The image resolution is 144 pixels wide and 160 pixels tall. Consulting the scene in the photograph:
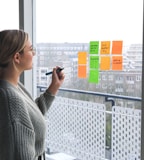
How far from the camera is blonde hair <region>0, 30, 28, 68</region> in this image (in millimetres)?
1321

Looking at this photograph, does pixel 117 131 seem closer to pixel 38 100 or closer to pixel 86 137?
pixel 86 137

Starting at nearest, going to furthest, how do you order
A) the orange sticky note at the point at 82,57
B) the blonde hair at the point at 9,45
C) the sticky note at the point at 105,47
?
the blonde hair at the point at 9,45, the sticky note at the point at 105,47, the orange sticky note at the point at 82,57

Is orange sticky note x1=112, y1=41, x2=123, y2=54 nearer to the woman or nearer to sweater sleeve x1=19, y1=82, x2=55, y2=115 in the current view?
sweater sleeve x1=19, y1=82, x2=55, y2=115

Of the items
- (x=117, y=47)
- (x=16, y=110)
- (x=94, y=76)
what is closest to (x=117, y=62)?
(x=117, y=47)

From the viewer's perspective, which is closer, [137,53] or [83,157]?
[137,53]

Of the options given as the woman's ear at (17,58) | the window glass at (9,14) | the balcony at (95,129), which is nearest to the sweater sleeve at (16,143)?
the woman's ear at (17,58)

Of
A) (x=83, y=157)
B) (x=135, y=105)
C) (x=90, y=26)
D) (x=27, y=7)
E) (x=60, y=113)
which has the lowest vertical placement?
(x=83, y=157)

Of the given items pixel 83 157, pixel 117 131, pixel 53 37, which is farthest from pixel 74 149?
pixel 53 37

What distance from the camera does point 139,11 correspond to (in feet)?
5.56

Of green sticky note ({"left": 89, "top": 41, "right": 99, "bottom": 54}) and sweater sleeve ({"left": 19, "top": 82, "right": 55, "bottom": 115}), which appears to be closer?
sweater sleeve ({"left": 19, "top": 82, "right": 55, "bottom": 115})

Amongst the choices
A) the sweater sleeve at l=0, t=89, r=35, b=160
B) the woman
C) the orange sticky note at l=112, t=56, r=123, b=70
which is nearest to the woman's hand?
the woman

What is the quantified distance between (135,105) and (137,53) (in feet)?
1.03

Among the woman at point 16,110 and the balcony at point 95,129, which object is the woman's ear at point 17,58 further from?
the balcony at point 95,129

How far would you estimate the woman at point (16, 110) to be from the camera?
1222mm
